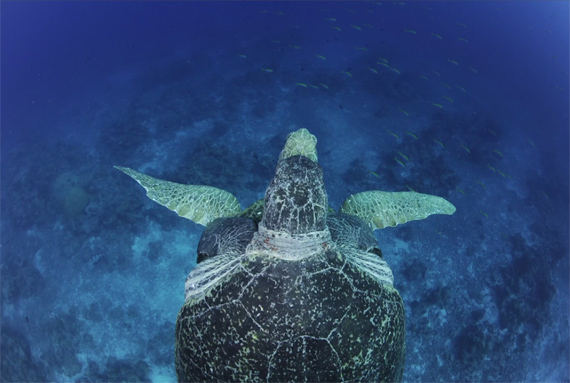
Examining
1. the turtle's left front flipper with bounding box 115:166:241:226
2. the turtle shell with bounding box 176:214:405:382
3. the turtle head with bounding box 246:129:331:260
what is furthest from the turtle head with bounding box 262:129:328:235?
the turtle's left front flipper with bounding box 115:166:241:226

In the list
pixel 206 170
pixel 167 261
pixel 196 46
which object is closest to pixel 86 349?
pixel 167 261

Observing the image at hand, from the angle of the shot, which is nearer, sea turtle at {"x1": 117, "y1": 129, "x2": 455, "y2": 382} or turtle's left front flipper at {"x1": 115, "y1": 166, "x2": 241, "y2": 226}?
sea turtle at {"x1": 117, "y1": 129, "x2": 455, "y2": 382}

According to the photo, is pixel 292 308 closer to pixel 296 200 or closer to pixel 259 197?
pixel 296 200

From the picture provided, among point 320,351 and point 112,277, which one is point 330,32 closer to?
point 112,277

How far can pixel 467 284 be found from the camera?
6.99 metres

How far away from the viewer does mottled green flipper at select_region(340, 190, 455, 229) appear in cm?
402

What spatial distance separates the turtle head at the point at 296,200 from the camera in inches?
76.0

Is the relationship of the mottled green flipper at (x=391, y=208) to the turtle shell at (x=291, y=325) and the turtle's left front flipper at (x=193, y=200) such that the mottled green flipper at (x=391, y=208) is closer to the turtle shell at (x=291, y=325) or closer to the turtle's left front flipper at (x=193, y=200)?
the turtle's left front flipper at (x=193, y=200)

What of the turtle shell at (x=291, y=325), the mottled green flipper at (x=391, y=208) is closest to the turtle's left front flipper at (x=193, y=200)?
the mottled green flipper at (x=391, y=208)

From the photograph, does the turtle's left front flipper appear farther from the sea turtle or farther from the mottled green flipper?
the sea turtle

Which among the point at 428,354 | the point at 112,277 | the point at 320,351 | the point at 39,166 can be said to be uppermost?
the point at 320,351

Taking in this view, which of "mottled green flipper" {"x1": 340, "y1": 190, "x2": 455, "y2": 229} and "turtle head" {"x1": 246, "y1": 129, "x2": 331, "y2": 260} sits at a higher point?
"turtle head" {"x1": 246, "y1": 129, "x2": 331, "y2": 260}

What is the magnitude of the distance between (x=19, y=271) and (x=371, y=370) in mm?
8605

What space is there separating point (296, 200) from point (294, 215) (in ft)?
0.28
